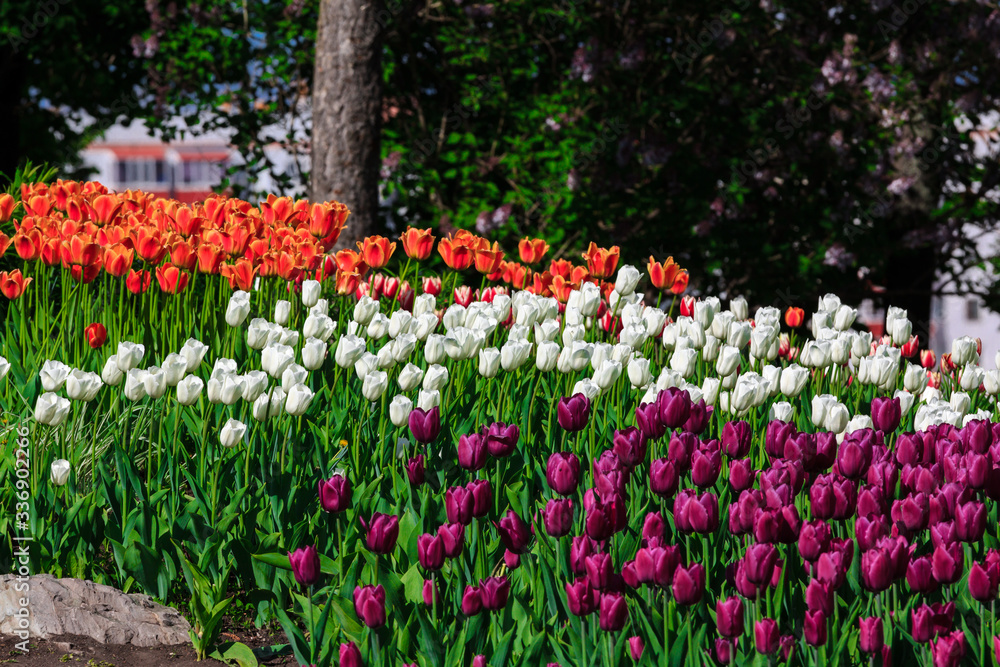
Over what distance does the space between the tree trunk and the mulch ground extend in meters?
4.26

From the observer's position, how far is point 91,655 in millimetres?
2484

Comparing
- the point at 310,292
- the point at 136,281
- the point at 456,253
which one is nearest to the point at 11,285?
the point at 136,281

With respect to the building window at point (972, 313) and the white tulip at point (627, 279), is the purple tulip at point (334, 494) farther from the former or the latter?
the building window at point (972, 313)

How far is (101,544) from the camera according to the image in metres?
2.90

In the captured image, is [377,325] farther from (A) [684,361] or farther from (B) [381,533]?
(B) [381,533]

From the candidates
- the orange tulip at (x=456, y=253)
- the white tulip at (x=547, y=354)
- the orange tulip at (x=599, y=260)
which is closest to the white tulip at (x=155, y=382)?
the white tulip at (x=547, y=354)

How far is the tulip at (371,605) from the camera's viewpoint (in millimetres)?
1987

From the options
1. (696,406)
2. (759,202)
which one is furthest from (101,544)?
(759,202)

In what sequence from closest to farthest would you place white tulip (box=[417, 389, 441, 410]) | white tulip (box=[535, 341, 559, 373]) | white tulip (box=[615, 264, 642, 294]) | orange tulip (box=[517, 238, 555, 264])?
white tulip (box=[417, 389, 441, 410]), white tulip (box=[535, 341, 559, 373]), white tulip (box=[615, 264, 642, 294]), orange tulip (box=[517, 238, 555, 264])

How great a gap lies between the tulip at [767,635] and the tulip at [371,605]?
0.73m

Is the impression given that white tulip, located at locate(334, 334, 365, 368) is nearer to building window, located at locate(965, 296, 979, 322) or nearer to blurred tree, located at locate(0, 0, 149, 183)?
blurred tree, located at locate(0, 0, 149, 183)

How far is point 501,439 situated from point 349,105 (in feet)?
15.1

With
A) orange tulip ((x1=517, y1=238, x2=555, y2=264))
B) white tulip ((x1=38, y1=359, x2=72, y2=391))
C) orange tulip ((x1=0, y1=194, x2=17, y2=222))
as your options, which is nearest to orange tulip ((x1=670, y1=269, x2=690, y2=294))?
orange tulip ((x1=517, y1=238, x2=555, y2=264))

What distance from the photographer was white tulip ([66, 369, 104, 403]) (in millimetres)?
2753
